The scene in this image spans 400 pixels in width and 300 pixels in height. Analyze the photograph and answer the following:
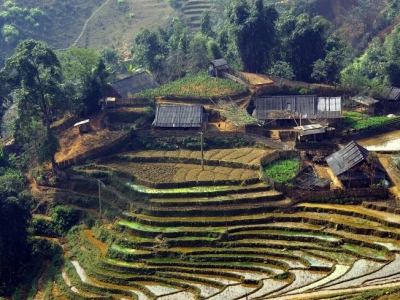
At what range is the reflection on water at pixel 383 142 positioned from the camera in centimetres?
4884

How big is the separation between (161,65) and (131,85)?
8.13 metres

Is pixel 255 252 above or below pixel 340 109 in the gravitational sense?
below

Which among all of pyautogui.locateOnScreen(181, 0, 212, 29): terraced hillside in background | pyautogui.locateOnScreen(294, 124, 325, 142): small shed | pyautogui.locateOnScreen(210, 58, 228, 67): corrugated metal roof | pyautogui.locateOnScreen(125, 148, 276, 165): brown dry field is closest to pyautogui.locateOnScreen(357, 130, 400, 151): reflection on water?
pyautogui.locateOnScreen(294, 124, 325, 142): small shed

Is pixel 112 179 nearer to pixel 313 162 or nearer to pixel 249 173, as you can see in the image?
pixel 249 173

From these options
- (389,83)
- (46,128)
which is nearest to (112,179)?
(46,128)

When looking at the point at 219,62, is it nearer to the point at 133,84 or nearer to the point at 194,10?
the point at 133,84

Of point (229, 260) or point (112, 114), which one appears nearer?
point (229, 260)

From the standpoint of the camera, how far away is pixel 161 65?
6894 centimetres

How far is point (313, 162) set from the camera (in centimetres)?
4731

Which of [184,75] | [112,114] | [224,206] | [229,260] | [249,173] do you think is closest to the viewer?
[229,260]

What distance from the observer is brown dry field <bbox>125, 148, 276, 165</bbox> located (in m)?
48.2

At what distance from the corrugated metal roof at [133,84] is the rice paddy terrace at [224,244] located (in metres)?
14.3

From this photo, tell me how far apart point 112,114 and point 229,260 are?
22.8 meters

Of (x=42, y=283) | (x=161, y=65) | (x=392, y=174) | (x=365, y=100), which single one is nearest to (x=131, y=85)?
(x=161, y=65)
